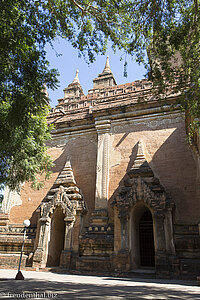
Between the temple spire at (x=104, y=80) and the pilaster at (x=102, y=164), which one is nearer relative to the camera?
the pilaster at (x=102, y=164)

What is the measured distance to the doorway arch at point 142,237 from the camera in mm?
11602

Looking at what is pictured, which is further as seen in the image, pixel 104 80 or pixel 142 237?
pixel 104 80

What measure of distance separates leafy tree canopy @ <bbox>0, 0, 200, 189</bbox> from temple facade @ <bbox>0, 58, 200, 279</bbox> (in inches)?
104

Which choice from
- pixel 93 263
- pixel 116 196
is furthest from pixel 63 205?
pixel 93 263

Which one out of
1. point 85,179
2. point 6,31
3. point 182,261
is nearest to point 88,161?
point 85,179

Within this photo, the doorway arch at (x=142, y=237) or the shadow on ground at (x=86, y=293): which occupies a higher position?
the doorway arch at (x=142, y=237)

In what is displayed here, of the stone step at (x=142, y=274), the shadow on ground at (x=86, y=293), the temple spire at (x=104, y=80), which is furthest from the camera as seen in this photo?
the temple spire at (x=104, y=80)

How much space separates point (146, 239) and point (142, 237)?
0.76 feet

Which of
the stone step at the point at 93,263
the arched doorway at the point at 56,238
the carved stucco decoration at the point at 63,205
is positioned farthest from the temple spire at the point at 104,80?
the stone step at the point at 93,263

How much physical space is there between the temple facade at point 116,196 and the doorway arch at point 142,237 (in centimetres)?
5

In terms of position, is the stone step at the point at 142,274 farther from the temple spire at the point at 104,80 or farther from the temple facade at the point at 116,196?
the temple spire at the point at 104,80

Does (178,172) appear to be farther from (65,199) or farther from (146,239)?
(65,199)

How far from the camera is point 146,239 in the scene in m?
12.8

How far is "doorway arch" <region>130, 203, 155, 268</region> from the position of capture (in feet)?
38.1
